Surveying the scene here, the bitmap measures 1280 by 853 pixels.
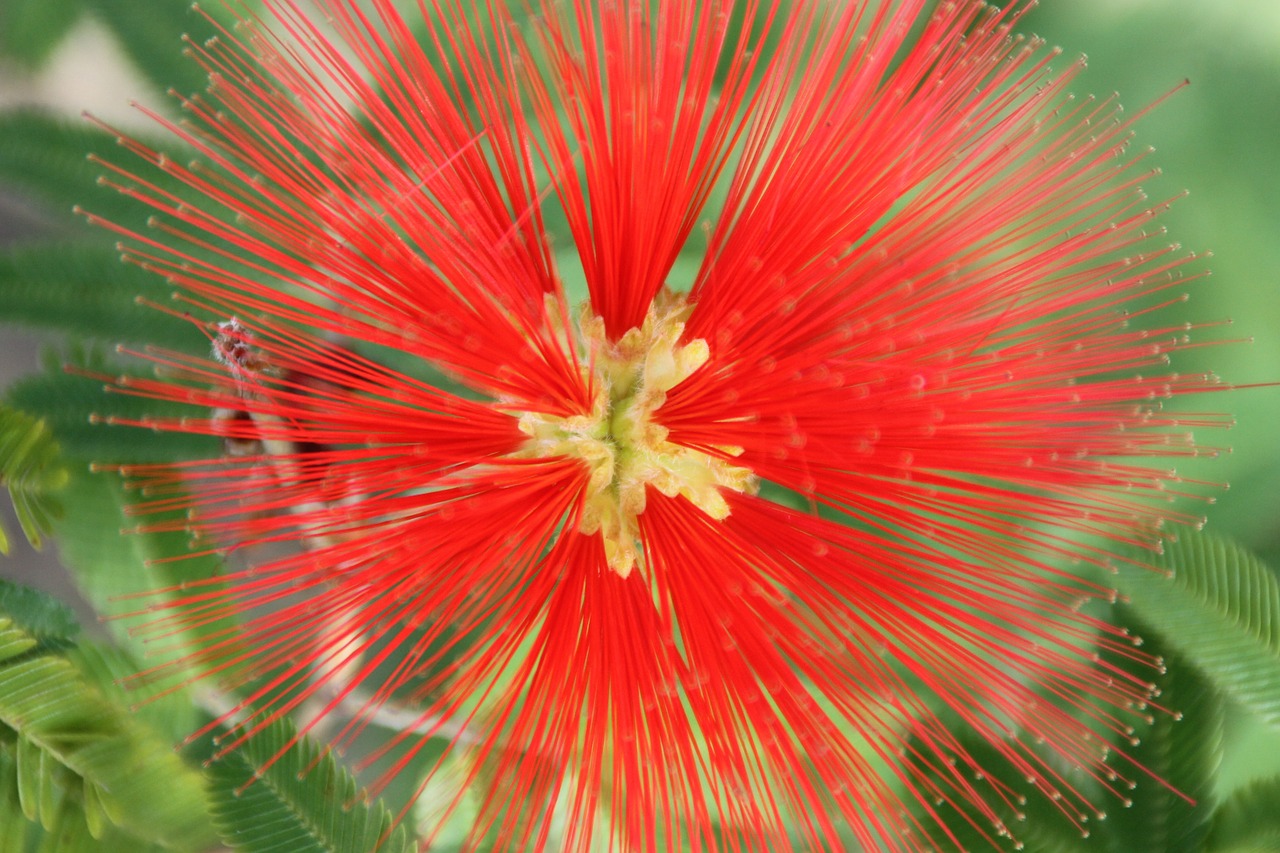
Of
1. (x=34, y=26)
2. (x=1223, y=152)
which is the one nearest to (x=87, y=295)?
(x=34, y=26)

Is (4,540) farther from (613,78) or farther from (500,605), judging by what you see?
(613,78)

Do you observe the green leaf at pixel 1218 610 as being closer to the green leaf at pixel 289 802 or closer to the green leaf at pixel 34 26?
the green leaf at pixel 289 802

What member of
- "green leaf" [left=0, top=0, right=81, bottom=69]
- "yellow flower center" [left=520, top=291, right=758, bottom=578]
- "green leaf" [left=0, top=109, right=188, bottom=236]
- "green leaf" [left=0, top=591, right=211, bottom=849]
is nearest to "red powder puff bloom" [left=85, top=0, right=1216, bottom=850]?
"yellow flower center" [left=520, top=291, right=758, bottom=578]

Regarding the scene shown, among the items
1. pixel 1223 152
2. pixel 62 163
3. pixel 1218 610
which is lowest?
pixel 1218 610

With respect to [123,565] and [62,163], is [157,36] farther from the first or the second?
[123,565]

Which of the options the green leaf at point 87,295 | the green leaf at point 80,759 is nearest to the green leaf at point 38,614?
the green leaf at point 80,759

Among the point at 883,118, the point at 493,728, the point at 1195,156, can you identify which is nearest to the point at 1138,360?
the point at 1195,156
